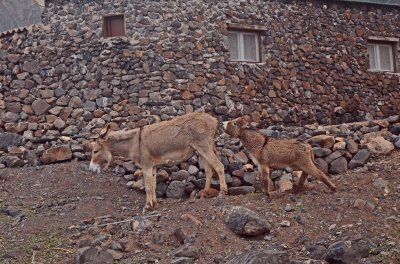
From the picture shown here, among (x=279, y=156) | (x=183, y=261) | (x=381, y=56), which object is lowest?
(x=183, y=261)

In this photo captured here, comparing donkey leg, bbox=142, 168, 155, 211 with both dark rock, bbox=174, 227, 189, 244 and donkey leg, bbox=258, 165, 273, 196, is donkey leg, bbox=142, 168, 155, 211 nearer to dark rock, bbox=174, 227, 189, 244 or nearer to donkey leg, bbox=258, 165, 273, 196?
dark rock, bbox=174, 227, 189, 244

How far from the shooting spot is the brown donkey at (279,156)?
38.3 ft

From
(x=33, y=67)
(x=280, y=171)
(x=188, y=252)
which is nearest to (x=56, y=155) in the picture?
(x=33, y=67)

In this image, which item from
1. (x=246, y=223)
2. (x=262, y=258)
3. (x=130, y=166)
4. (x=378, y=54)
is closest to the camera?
(x=262, y=258)

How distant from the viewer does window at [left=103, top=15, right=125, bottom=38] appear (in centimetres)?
1691

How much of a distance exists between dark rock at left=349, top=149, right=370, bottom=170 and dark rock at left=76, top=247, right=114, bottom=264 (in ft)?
18.8

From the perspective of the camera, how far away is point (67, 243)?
1076cm

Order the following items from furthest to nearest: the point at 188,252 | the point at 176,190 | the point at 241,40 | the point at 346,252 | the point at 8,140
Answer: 1. the point at 241,40
2. the point at 8,140
3. the point at 176,190
4. the point at 188,252
5. the point at 346,252

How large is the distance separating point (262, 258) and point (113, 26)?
31.5 feet

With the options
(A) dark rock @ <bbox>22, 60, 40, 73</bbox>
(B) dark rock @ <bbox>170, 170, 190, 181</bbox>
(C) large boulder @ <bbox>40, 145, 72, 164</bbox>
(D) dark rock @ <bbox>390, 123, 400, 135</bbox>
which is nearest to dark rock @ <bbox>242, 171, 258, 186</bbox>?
(B) dark rock @ <bbox>170, 170, 190, 181</bbox>

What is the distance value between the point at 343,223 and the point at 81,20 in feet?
30.8

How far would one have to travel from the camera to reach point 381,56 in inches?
802

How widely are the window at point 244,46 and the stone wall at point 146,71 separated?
0.86ft

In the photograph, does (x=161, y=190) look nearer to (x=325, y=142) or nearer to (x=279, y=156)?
(x=279, y=156)
